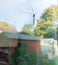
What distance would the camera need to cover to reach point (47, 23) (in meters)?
2.31

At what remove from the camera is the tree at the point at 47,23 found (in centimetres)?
223

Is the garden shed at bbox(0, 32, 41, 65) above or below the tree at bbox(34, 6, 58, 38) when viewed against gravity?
below

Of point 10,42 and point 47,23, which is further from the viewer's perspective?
point 10,42

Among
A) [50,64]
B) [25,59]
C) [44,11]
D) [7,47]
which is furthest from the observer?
[7,47]

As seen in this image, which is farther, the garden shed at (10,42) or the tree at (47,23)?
the garden shed at (10,42)

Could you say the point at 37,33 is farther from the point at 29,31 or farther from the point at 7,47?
the point at 7,47

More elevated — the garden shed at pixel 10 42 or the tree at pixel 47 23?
the tree at pixel 47 23

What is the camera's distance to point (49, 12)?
229 cm

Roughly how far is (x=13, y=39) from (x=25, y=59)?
39cm

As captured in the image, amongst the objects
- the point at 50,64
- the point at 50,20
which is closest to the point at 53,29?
the point at 50,20

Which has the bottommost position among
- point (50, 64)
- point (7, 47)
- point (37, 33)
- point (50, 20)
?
point (50, 64)

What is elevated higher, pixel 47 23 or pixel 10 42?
pixel 47 23

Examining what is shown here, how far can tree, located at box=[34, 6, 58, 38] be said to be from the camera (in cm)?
223

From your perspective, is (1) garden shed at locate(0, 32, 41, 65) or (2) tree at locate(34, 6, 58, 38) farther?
(1) garden shed at locate(0, 32, 41, 65)
